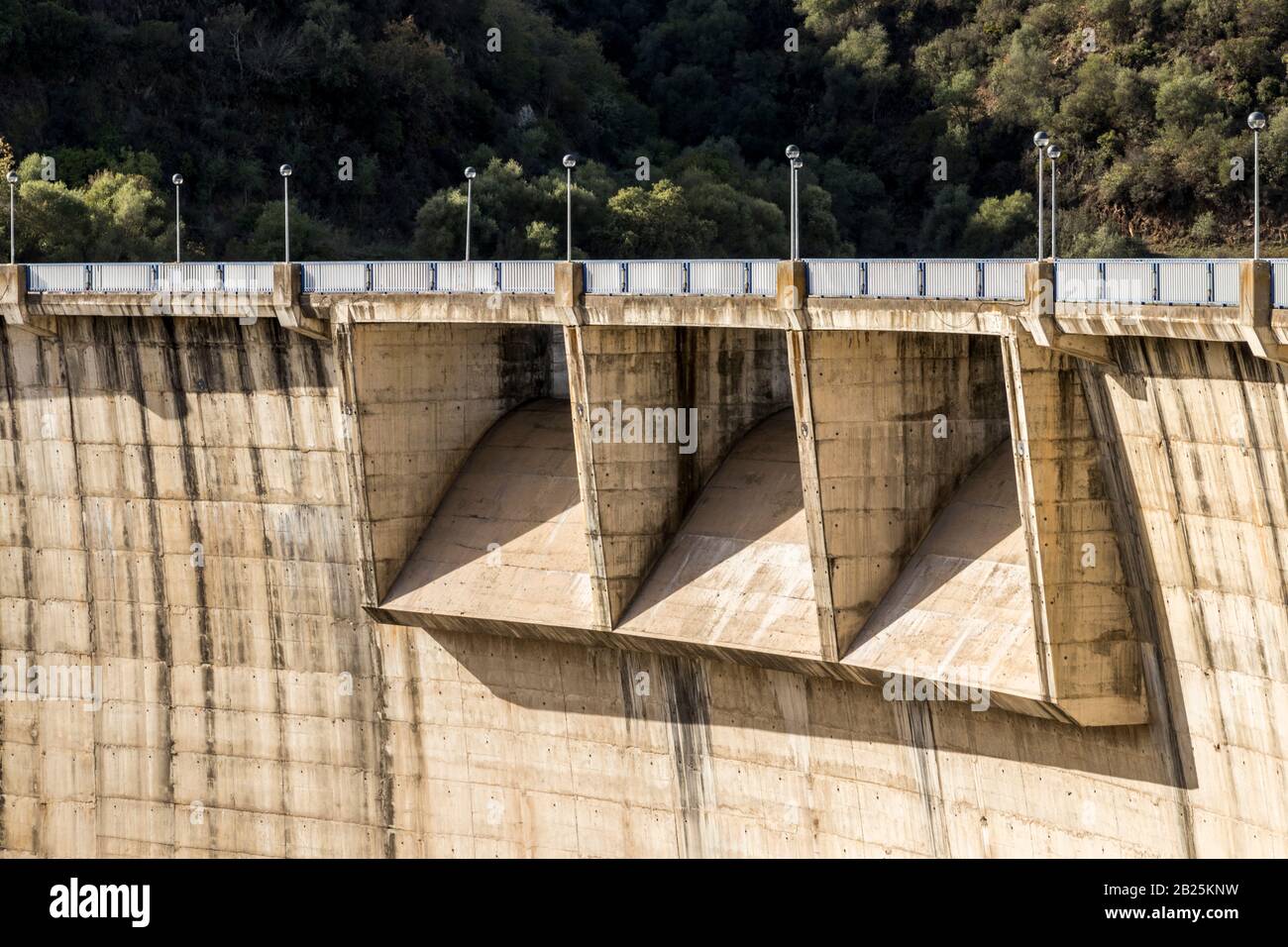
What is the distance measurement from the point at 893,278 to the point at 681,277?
5.03 m

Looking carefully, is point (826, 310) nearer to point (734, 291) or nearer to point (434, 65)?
point (734, 291)

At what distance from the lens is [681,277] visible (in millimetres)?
39406

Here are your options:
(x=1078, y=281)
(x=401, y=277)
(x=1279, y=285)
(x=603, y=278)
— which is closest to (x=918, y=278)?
(x=1078, y=281)

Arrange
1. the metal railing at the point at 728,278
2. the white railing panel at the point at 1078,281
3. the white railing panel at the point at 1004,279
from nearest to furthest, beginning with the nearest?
the metal railing at the point at 728,278, the white railing panel at the point at 1078,281, the white railing panel at the point at 1004,279

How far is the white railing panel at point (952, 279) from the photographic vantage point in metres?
34.8

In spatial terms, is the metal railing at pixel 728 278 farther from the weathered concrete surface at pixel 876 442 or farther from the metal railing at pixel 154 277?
the weathered concrete surface at pixel 876 442

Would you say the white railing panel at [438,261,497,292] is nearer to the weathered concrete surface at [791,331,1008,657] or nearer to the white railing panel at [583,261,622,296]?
the white railing panel at [583,261,622,296]

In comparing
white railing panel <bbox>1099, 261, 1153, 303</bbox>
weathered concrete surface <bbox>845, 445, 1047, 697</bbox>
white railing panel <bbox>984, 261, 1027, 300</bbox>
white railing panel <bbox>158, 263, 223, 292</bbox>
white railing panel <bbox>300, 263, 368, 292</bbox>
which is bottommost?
weathered concrete surface <bbox>845, 445, 1047, 697</bbox>

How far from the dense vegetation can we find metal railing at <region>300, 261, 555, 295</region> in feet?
85.2

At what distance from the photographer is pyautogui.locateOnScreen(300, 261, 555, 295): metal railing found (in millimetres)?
41656

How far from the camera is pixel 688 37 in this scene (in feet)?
373

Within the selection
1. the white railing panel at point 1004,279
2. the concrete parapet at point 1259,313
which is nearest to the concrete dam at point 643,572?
the concrete parapet at point 1259,313

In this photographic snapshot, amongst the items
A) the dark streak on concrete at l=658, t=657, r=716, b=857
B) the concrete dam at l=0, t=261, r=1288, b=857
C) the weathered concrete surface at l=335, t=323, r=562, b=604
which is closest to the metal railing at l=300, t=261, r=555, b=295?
the concrete dam at l=0, t=261, r=1288, b=857

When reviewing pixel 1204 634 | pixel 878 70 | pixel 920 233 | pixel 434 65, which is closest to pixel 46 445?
pixel 1204 634
